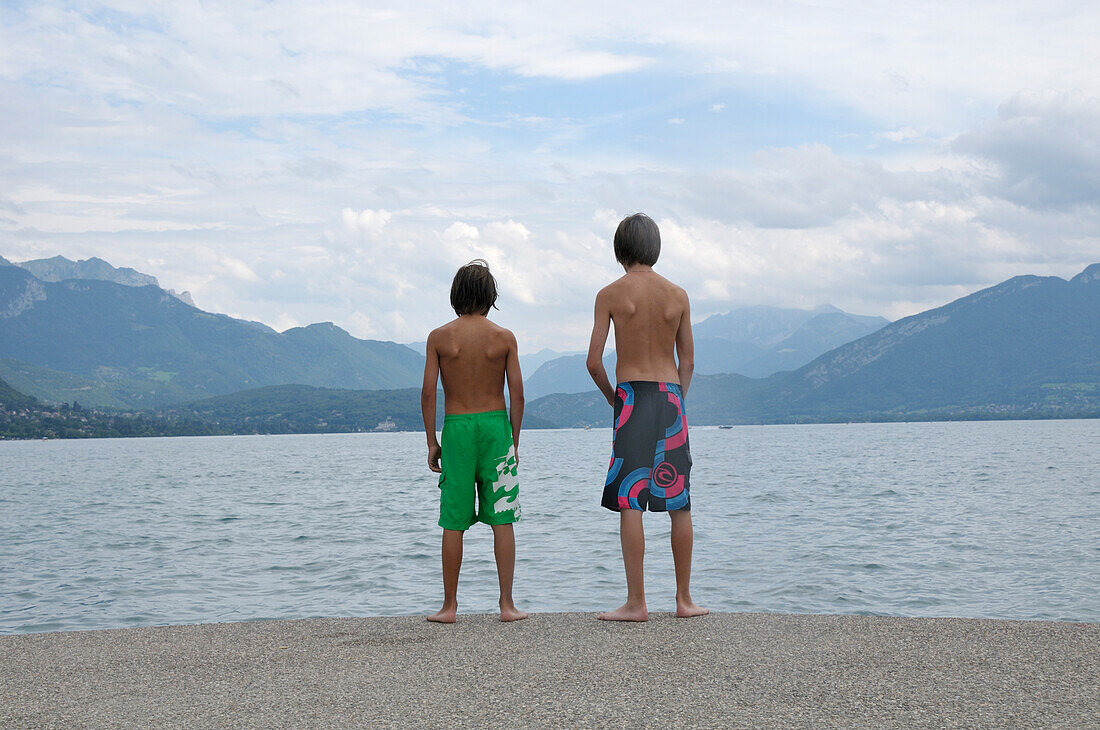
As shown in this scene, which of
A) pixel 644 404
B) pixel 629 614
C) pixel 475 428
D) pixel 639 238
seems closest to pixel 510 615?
pixel 629 614

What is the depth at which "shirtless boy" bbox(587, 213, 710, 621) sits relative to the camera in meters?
6.26

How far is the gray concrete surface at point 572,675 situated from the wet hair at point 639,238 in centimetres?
254

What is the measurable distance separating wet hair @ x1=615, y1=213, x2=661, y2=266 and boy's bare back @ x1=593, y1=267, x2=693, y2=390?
0.18 meters

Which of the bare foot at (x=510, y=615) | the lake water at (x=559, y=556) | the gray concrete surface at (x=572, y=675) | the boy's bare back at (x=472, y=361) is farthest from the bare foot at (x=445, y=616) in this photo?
the lake water at (x=559, y=556)

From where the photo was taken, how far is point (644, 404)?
6.30 m

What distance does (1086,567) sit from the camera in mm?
14703

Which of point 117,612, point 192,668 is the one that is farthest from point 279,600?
point 192,668

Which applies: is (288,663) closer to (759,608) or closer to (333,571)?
(759,608)

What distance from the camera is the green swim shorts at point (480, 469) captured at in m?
6.48

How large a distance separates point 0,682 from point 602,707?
3.44 metres

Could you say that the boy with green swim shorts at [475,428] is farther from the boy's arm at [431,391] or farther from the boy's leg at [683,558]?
the boy's leg at [683,558]

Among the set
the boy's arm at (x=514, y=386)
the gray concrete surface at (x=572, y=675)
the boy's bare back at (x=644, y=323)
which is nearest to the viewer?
the gray concrete surface at (x=572, y=675)

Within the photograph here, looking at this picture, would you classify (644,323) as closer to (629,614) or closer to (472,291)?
(472,291)

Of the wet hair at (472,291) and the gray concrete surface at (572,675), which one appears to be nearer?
the gray concrete surface at (572,675)
